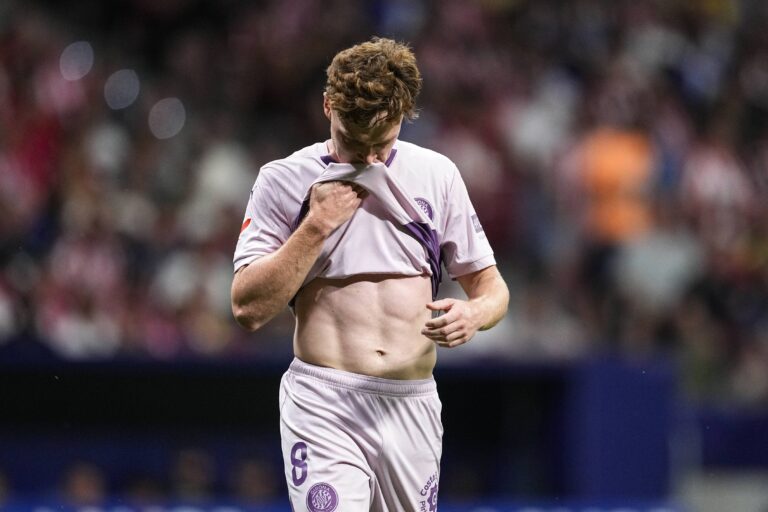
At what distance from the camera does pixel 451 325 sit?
Result: 468 cm

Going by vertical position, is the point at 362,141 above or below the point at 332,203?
above

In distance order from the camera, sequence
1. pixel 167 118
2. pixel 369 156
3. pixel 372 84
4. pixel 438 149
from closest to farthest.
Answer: pixel 372 84 → pixel 369 156 → pixel 438 149 → pixel 167 118

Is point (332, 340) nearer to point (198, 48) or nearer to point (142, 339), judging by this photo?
point (142, 339)

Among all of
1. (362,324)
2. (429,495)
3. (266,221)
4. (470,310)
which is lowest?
(429,495)

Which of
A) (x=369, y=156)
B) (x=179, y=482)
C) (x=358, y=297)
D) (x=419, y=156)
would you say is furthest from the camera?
(x=179, y=482)

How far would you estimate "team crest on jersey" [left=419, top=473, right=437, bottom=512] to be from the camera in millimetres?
5051

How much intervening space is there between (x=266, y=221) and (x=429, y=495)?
1.12 meters

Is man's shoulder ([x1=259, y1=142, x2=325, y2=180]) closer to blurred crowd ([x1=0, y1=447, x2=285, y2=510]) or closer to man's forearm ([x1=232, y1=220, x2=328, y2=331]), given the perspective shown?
man's forearm ([x1=232, y1=220, x2=328, y2=331])

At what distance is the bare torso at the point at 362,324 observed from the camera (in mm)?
4973

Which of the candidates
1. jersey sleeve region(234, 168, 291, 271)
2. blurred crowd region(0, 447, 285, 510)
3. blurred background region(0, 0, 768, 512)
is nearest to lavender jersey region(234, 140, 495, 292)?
jersey sleeve region(234, 168, 291, 271)

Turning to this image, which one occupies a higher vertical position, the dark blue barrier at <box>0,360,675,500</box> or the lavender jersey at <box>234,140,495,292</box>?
the lavender jersey at <box>234,140,495,292</box>

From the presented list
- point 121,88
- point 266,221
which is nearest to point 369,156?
point 266,221

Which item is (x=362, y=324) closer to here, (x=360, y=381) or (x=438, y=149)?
(x=360, y=381)

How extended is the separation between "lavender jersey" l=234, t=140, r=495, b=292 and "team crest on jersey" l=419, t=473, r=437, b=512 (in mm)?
740
